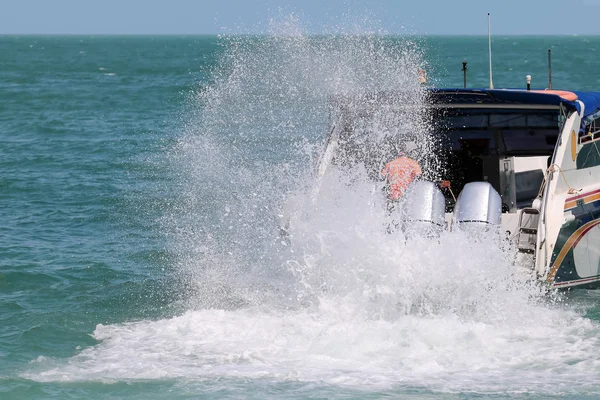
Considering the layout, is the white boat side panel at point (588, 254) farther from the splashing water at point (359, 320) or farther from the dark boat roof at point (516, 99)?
the dark boat roof at point (516, 99)

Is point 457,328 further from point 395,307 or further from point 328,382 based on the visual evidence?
point 328,382

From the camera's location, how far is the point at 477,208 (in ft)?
28.8

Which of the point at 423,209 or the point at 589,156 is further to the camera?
the point at 589,156

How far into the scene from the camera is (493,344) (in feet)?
25.8

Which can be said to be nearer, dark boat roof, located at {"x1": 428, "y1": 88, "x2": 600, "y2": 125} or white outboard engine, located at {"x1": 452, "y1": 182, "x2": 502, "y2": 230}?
white outboard engine, located at {"x1": 452, "y1": 182, "x2": 502, "y2": 230}

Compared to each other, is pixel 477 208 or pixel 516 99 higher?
pixel 516 99

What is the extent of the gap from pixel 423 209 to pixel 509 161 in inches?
77.7

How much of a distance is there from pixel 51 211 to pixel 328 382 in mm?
8389

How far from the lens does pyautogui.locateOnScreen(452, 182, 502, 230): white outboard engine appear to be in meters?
8.70

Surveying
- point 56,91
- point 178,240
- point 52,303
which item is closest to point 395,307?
point 52,303

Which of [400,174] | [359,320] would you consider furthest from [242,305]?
[400,174]

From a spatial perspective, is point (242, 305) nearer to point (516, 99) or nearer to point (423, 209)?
point (423, 209)

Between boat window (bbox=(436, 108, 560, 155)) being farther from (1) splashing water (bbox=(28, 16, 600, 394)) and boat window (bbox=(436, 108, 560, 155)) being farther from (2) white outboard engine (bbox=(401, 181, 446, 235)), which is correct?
(2) white outboard engine (bbox=(401, 181, 446, 235))

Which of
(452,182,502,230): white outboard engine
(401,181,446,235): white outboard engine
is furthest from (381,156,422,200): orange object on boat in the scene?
(452,182,502,230): white outboard engine
